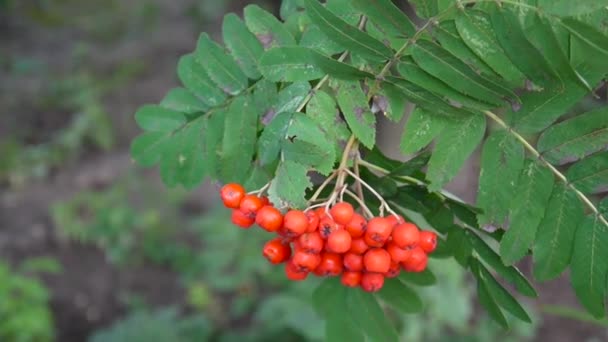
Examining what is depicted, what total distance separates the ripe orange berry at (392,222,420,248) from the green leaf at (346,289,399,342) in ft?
1.48

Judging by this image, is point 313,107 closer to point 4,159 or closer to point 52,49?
point 4,159

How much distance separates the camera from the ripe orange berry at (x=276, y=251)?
1286mm

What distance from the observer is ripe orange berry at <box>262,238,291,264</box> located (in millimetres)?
1286

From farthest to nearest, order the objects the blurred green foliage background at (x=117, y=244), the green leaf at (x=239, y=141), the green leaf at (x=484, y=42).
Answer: the blurred green foliage background at (x=117, y=244), the green leaf at (x=239, y=141), the green leaf at (x=484, y=42)

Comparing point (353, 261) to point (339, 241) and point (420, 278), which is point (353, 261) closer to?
point (339, 241)

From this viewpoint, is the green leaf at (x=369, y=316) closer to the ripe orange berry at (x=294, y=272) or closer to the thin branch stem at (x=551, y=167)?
the ripe orange berry at (x=294, y=272)

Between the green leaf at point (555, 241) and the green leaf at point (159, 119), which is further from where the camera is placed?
the green leaf at point (159, 119)

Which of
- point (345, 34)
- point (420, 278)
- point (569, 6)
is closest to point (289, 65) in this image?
point (345, 34)

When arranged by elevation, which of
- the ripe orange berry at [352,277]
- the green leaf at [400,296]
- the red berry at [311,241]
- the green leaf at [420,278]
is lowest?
the green leaf at [400,296]

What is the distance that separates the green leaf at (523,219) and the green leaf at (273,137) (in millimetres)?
411

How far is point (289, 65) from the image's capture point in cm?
125

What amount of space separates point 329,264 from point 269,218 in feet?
0.52

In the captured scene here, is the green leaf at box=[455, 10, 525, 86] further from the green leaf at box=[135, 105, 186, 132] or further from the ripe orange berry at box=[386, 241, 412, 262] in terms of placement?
the green leaf at box=[135, 105, 186, 132]

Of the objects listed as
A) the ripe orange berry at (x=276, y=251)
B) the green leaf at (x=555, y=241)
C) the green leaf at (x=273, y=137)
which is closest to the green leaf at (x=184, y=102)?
the green leaf at (x=273, y=137)
